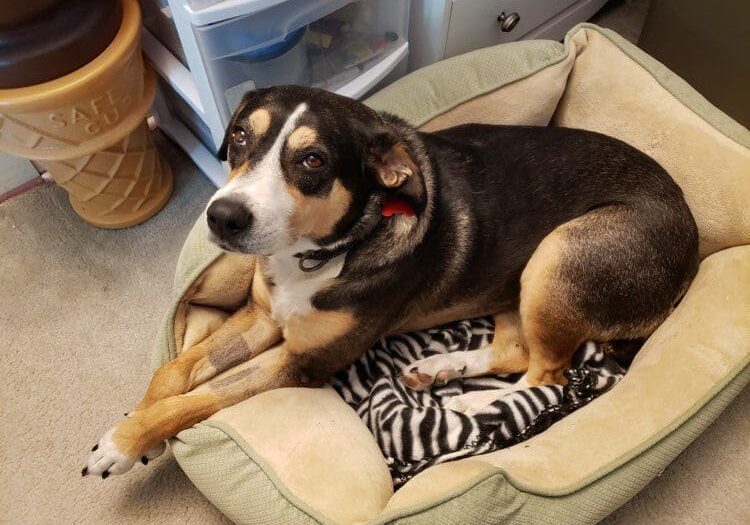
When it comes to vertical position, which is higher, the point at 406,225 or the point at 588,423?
the point at 406,225

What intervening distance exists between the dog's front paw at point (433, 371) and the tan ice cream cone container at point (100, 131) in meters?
1.28

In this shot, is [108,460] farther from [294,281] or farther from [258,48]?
[258,48]

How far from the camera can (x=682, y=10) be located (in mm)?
2711

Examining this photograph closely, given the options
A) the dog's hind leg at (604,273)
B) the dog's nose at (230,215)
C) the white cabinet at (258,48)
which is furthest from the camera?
the white cabinet at (258,48)

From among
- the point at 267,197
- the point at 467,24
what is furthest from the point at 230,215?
the point at 467,24

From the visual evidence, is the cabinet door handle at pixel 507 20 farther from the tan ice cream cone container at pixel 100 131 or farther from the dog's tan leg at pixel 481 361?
the tan ice cream cone container at pixel 100 131

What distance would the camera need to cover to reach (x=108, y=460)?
1617 millimetres

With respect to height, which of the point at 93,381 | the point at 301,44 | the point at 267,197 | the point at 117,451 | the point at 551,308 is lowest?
the point at 93,381

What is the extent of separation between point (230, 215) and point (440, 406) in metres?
0.98

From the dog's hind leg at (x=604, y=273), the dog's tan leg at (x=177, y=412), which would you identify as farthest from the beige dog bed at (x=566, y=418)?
the dog's hind leg at (x=604, y=273)

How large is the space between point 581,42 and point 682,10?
29.2 inches

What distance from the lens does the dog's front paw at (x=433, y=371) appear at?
1920 millimetres

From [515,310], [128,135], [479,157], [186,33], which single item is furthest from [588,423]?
[128,135]

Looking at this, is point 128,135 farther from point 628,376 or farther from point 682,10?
point 682,10
